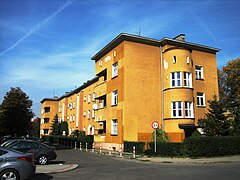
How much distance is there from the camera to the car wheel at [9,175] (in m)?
8.71

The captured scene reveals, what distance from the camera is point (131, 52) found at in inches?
1077

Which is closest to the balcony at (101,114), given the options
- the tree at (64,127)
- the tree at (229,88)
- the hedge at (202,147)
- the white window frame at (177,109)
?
Result: the white window frame at (177,109)

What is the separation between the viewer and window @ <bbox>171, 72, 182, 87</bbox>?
26.8 m

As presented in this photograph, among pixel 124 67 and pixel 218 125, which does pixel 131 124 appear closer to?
pixel 124 67

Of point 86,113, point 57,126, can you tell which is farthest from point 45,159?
point 57,126

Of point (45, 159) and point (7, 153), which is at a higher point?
point (7, 153)

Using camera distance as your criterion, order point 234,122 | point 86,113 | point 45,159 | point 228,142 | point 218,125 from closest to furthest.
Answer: point 45,159, point 228,142, point 218,125, point 234,122, point 86,113

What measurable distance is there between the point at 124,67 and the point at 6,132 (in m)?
24.5

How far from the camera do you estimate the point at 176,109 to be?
26.2 metres

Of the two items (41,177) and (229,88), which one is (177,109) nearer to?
(41,177)

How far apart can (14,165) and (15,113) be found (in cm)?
3241

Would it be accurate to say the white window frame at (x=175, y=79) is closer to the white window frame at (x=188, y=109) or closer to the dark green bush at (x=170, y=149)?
the white window frame at (x=188, y=109)

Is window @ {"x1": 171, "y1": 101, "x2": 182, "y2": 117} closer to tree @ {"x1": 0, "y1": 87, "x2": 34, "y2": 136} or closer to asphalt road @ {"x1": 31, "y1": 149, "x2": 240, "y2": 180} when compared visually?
asphalt road @ {"x1": 31, "y1": 149, "x2": 240, "y2": 180}

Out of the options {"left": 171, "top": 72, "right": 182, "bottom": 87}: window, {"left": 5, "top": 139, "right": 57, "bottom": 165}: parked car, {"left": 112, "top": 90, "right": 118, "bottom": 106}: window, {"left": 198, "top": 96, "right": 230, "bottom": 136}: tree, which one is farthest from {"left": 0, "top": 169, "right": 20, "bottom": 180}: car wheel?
{"left": 171, "top": 72, "right": 182, "bottom": 87}: window
